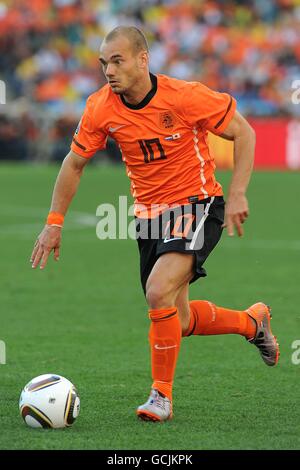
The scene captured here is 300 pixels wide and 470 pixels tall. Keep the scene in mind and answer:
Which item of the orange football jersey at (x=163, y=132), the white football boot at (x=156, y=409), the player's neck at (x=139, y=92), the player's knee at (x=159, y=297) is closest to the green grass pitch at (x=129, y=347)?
the white football boot at (x=156, y=409)

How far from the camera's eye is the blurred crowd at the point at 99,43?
83.8 feet

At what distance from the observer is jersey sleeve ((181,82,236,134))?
18.6 feet

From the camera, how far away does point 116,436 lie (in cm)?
495

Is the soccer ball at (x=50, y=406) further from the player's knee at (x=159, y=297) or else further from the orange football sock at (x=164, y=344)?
the player's knee at (x=159, y=297)

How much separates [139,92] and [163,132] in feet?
0.81

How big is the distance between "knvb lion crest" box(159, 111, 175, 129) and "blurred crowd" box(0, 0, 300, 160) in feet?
63.7

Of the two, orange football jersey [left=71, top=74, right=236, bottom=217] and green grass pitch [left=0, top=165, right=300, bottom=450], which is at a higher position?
orange football jersey [left=71, top=74, right=236, bottom=217]

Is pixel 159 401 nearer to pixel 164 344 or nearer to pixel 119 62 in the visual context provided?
pixel 164 344

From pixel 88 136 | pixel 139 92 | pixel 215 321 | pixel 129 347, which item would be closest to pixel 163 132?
pixel 139 92

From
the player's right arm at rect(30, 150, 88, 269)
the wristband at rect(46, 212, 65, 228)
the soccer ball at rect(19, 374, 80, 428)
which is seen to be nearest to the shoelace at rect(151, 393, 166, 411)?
the soccer ball at rect(19, 374, 80, 428)

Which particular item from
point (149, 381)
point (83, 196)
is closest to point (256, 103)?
point (83, 196)

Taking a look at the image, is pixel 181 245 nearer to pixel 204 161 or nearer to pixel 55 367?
pixel 204 161

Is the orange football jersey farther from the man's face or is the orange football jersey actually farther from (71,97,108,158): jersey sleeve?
the man's face

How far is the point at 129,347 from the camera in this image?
24.5ft
